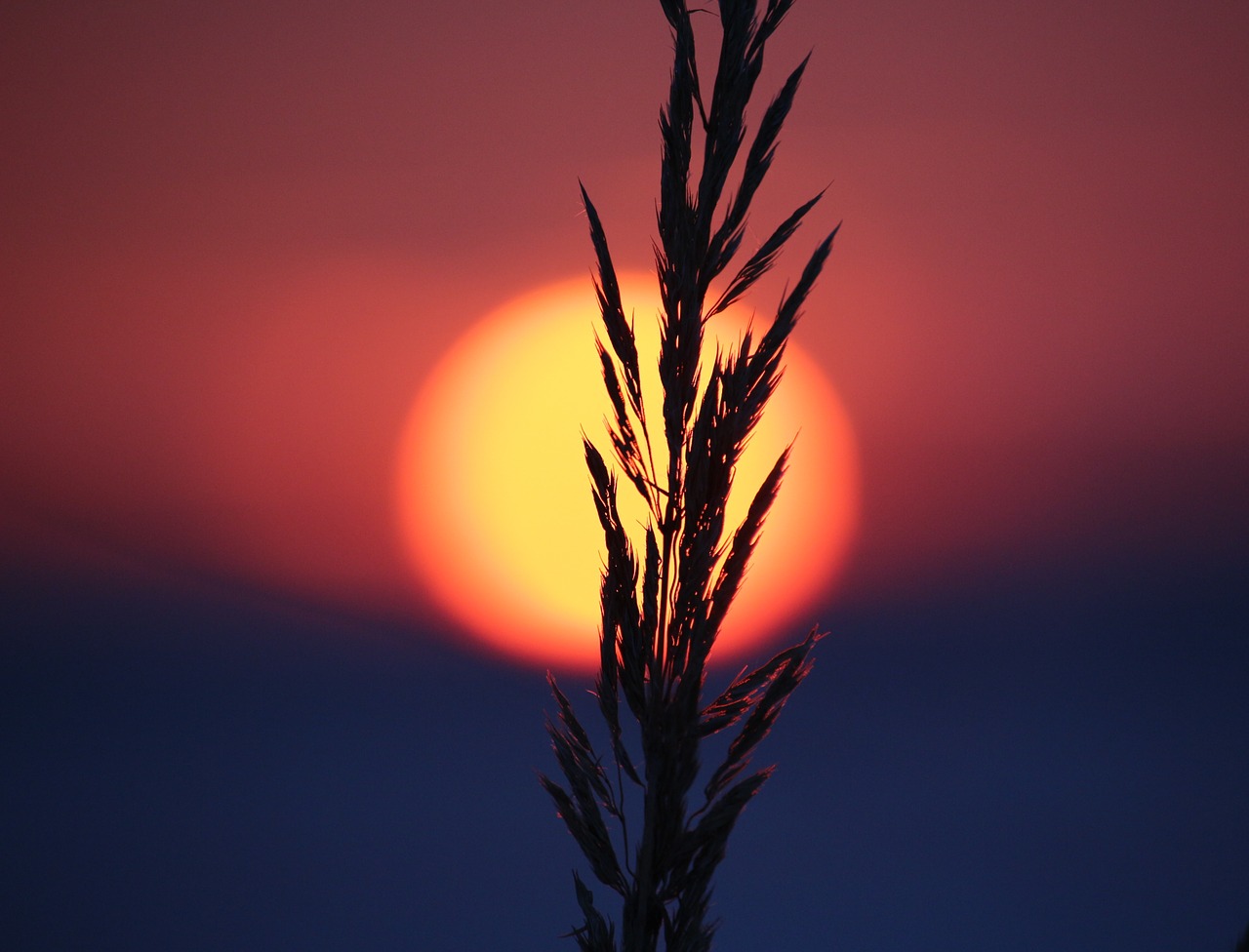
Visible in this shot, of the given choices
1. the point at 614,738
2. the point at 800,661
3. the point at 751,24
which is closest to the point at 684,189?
the point at 751,24

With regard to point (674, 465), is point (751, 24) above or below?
above

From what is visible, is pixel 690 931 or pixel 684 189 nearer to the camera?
pixel 690 931

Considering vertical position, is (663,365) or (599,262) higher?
(599,262)

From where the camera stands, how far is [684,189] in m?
2.76

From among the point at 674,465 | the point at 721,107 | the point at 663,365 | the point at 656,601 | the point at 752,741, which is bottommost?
the point at 752,741

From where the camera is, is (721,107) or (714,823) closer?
(714,823)

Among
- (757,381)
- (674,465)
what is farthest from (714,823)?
(757,381)

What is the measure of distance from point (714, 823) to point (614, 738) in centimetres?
34

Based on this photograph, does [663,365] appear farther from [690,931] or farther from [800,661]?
[690,931]

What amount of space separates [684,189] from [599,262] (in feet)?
1.04

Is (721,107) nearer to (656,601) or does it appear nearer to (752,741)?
(656,601)

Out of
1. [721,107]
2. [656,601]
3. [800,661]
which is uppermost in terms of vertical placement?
[721,107]

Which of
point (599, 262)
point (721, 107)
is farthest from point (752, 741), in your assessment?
point (721, 107)

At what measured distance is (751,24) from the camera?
2.76 metres
